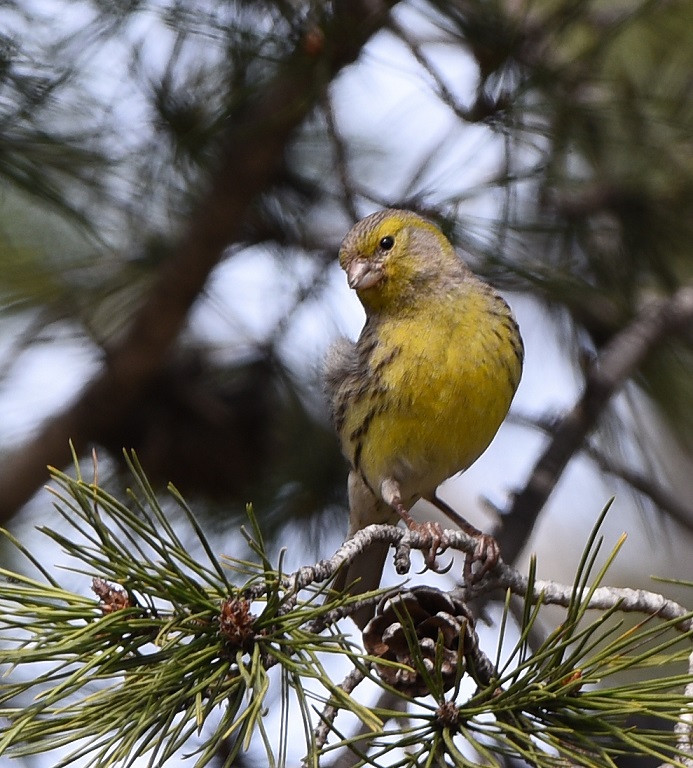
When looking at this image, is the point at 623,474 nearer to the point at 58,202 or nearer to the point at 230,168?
the point at 230,168

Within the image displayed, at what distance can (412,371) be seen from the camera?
9.43 feet

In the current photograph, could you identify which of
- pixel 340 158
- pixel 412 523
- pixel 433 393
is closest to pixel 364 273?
pixel 340 158

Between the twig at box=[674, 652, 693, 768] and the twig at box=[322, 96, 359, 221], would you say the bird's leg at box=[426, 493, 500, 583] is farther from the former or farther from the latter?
the twig at box=[322, 96, 359, 221]

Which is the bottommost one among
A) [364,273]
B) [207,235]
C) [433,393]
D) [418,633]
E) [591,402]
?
Result: [418,633]

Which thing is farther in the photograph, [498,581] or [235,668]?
[498,581]

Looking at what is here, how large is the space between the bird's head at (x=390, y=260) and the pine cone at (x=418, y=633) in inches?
57.7

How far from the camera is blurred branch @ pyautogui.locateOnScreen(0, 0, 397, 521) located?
107 inches

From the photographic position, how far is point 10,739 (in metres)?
1.44

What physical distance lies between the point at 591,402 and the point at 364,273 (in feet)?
2.71

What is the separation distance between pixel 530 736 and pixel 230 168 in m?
2.00

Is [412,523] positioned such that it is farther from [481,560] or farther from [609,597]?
[609,597]

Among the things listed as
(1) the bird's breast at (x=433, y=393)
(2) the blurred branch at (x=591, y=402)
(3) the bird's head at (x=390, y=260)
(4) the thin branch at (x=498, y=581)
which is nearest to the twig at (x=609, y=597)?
(4) the thin branch at (x=498, y=581)

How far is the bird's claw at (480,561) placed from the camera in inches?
80.5

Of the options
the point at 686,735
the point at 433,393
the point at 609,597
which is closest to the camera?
the point at 686,735
